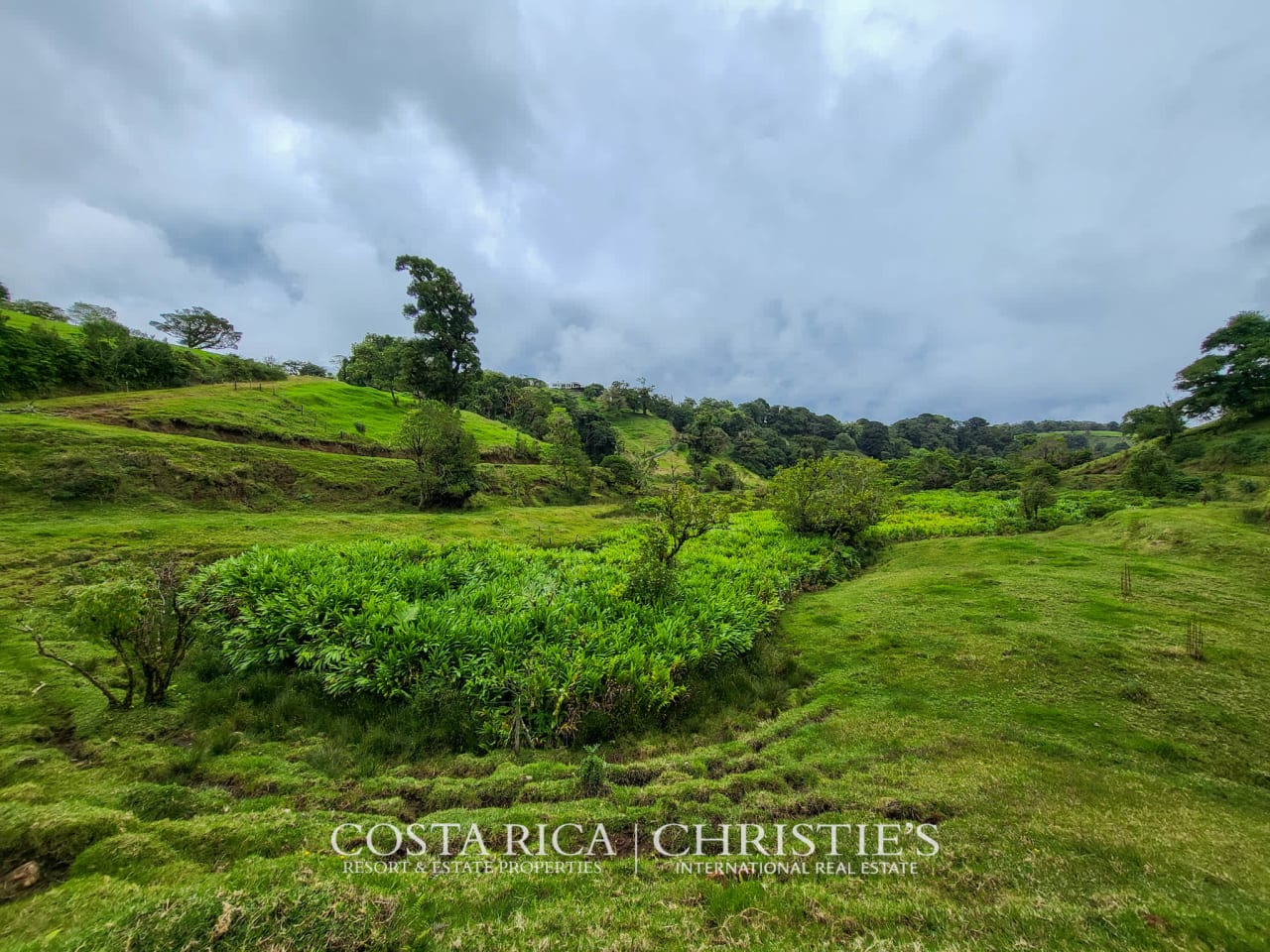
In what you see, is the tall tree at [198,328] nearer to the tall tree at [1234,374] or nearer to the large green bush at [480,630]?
the large green bush at [480,630]

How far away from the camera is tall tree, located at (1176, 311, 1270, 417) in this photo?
3684 cm

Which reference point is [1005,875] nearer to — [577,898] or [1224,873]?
[1224,873]

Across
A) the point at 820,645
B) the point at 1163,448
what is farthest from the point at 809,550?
the point at 1163,448

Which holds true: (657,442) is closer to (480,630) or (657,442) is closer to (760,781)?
(480,630)

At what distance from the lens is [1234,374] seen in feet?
124

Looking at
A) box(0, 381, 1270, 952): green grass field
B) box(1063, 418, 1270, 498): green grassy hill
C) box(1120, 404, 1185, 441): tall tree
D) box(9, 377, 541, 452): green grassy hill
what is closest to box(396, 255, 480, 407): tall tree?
box(9, 377, 541, 452): green grassy hill

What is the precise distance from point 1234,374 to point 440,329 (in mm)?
69792

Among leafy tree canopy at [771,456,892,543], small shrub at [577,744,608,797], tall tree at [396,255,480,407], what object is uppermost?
tall tree at [396,255,480,407]

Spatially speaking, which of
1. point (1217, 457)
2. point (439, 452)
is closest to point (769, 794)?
point (439, 452)

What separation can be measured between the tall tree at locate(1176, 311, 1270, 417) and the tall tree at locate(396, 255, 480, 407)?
218 feet

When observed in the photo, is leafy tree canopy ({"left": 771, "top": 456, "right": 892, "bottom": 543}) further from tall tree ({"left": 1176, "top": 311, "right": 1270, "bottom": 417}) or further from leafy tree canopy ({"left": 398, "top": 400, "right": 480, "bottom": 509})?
tall tree ({"left": 1176, "top": 311, "right": 1270, "bottom": 417})

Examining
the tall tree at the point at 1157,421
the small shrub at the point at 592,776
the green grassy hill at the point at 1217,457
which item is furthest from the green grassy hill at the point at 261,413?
the tall tree at the point at 1157,421

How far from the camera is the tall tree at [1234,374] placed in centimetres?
3684

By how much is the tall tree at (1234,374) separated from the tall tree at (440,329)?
6632cm
